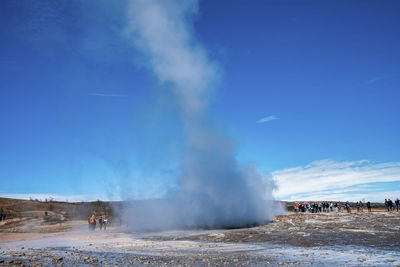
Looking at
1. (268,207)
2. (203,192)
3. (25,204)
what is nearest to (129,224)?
(203,192)

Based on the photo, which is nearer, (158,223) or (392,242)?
(392,242)

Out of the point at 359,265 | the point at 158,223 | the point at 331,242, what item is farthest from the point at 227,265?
the point at 158,223

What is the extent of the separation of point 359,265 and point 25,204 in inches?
2865

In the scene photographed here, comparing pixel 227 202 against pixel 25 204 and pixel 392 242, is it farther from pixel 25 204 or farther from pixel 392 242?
pixel 25 204

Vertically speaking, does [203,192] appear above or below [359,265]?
above

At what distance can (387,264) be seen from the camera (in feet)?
34.9

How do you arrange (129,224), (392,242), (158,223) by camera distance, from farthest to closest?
(129,224)
(158,223)
(392,242)

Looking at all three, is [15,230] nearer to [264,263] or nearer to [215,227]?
[215,227]

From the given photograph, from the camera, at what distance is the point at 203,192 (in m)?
37.0

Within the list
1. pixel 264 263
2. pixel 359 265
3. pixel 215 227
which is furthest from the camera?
pixel 215 227

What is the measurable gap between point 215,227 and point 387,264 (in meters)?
25.1

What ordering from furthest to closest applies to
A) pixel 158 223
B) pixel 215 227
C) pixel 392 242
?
pixel 158 223
pixel 215 227
pixel 392 242

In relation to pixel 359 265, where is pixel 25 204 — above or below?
above

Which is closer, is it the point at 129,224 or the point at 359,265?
the point at 359,265
